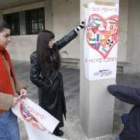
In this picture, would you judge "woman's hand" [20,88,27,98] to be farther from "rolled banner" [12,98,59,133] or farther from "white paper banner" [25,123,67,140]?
"white paper banner" [25,123,67,140]

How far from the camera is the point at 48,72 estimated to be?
2.51 metres

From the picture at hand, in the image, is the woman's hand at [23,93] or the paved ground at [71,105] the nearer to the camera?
the woman's hand at [23,93]

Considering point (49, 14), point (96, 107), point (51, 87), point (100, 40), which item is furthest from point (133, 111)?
point (49, 14)

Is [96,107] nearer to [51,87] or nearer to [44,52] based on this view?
[51,87]

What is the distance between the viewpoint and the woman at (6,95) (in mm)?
1572

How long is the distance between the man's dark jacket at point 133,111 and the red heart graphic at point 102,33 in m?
0.69

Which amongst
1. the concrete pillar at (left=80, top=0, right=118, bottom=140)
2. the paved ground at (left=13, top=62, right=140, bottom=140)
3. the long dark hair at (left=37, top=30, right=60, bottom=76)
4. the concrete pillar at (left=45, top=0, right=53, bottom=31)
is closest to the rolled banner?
the long dark hair at (left=37, top=30, right=60, bottom=76)

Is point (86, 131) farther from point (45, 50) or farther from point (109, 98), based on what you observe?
point (45, 50)

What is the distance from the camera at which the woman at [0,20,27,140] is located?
1572mm

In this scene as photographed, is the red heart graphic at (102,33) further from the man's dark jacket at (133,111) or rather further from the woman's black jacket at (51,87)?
the man's dark jacket at (133,111)

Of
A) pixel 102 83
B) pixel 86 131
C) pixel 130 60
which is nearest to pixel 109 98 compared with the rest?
pixel 102 83

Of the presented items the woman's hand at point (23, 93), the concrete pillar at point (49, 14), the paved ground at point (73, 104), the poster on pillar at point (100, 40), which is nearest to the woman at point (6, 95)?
the woman's hand at point (23, 93)

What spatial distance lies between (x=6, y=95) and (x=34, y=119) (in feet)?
1.06

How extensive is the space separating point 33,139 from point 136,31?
534 centimetres
